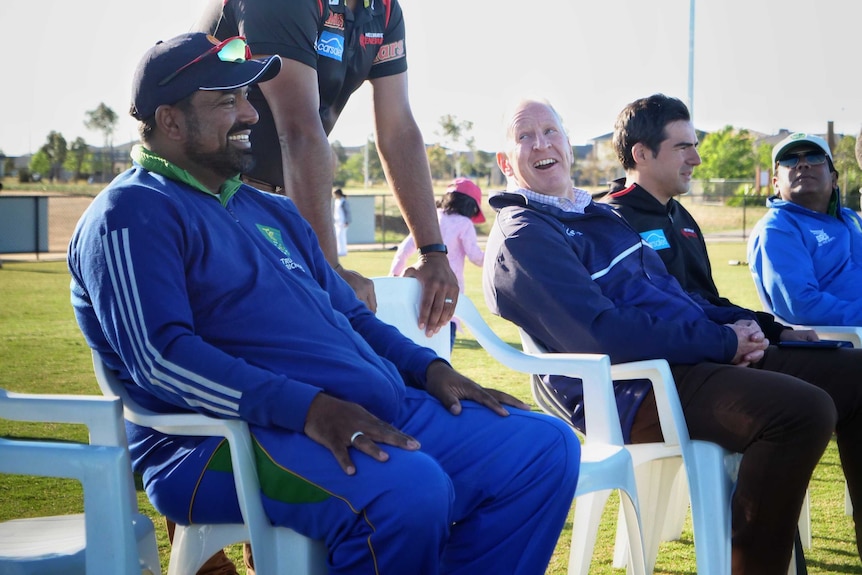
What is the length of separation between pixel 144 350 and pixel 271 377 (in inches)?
10.2

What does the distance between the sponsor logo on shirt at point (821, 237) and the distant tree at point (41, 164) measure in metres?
82.6

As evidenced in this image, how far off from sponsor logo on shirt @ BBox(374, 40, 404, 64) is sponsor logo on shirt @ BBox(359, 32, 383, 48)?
1.5 inches

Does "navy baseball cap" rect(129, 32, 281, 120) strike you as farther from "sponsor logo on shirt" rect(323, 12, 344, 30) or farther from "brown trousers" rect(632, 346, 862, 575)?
"brown trousers" rect(632, 346, 862, 575)

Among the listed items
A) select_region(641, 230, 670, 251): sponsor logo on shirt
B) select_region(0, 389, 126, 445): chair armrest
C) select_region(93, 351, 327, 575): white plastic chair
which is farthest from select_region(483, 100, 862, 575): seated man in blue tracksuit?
select_region(0, 389, 126, 445): chair armrest

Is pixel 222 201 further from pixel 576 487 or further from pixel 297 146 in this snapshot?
pixel 576 487

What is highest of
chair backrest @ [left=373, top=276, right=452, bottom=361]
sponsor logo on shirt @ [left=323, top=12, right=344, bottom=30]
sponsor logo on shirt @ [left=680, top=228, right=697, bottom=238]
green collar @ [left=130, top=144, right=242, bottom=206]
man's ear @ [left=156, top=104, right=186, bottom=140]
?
sponsor logo on shirt @ [left=323, top=12, right=344, bottom=30]

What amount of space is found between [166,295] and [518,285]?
4.34 feet

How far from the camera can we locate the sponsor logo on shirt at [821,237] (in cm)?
426

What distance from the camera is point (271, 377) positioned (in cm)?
200

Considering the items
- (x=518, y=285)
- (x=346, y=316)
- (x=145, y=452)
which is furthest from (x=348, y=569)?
(x=518, y=285)

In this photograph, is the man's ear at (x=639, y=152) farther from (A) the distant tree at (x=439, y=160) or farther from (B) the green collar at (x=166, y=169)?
(A) the distant tree at (x=439, y=160)

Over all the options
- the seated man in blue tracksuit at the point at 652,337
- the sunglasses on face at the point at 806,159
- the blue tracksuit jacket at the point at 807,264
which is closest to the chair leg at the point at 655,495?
the seated man in blue tracksuit at the point at 652,337

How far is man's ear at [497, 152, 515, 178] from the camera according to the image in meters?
3.55

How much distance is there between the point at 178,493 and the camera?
6.70 ft
